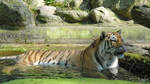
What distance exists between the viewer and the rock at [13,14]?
10.0 metres

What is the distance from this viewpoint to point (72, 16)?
37.9 ft

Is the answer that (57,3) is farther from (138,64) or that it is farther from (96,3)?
(138,64)

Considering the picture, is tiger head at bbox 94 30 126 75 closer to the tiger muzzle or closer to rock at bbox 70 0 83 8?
the tiger muzzle

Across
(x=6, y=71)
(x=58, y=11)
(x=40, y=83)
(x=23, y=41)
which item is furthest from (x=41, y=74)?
(x=58, y=11)

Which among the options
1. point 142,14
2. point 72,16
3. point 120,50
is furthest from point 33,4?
point 142,14

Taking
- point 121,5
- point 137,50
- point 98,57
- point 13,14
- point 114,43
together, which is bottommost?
point 98,57

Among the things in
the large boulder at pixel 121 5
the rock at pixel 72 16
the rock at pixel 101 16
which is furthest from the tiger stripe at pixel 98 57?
the large boulder at pixel 121 5

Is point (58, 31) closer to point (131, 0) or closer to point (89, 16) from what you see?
point (89, 16)

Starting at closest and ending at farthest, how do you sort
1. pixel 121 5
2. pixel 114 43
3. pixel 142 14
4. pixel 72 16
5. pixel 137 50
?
pixel 142 14, pixel 114 43, pixel 137 50, pixel 72 16, pixel 121 5

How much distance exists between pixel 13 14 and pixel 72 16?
2.56 metres

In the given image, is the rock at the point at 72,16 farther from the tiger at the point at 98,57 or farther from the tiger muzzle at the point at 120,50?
the tiger muzzle at the point at 120,50

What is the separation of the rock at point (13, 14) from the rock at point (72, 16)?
1.86 m

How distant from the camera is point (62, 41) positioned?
1019 cm

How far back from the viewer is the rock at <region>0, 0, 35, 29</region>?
10.0 m
